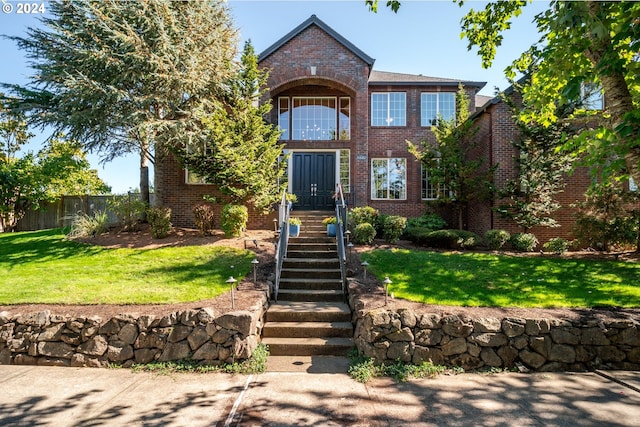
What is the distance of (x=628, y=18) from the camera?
501 centimetres

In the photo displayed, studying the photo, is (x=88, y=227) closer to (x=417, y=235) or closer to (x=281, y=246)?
(x=281, y=246)

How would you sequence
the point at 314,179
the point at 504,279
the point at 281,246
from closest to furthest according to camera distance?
the point at 504,279 < the point at 281,246 < the point at 314,179

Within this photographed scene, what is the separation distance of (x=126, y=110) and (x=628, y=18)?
11.3m

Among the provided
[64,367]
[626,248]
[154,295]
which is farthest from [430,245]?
[64,367]

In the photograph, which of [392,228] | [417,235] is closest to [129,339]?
[392,228]

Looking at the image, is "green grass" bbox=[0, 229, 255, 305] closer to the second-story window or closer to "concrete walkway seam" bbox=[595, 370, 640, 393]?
"concrete walkway seam" bbox=[595, 370, 640, 393]

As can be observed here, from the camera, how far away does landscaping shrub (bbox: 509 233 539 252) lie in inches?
414

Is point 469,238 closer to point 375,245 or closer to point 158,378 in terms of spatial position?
point 375,245

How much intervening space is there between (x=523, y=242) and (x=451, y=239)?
2.19m

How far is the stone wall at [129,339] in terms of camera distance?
17.9 ft

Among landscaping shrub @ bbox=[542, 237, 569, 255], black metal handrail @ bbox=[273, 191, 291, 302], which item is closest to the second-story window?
black metal handrail @ bbox=[273, 191, 291, 302]

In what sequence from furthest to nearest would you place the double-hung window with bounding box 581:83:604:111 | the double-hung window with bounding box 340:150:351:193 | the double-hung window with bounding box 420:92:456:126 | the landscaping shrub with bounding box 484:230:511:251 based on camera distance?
1. the double-hung window with bounding box 420:92:456:126
2. the double-hung window with bounding box 340:150:351:193
3. the double-hung window with bounding box 581:83:604:111
4. the landscaping shrub with bounding box 484:230:511:251

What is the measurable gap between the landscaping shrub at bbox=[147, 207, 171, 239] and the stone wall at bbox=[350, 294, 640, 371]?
7.33 metres

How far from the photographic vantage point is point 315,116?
576 inches
